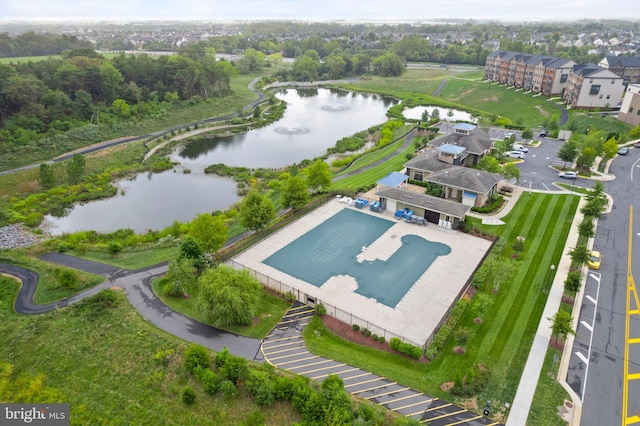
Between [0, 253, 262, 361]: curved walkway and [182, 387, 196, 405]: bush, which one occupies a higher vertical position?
[182, 387, 196, 405]: bush

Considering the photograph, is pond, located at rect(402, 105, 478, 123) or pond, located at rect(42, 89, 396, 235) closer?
pond, located at rect(42, 89, 396, 235)

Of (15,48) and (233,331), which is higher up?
(15,48)

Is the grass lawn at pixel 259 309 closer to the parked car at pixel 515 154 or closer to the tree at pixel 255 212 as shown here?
the tree at pixel 255 212

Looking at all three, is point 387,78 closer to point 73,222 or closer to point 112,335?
point 73,222

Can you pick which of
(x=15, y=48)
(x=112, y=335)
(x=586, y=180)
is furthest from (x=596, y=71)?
(x=15, y=48)

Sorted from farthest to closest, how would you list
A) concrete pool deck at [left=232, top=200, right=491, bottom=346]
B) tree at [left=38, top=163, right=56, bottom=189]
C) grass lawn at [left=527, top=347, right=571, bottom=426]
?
1. tree at [left=38, top=163, right=56, bottom=189]
2. concrete pool deck at [left=232, top=200, right=491, bottom=346]
3. grass lawn at [left=527, top=347, right=571, bottom=426]

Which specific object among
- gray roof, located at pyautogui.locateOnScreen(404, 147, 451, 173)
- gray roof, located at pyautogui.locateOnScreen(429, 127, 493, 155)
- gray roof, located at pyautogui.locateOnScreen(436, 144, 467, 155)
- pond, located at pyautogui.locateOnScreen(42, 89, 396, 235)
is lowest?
pond, located at pyautogui.locateOnScreen(42, 89, 396, 235)

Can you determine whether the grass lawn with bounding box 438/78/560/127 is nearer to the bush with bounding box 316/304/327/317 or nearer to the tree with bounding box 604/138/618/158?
the tree with bounding box 604/138/618/158

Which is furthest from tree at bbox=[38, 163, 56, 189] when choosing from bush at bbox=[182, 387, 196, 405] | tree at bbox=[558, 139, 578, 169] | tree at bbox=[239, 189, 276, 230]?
tree at bbox=[558, 139, 578, 169]
